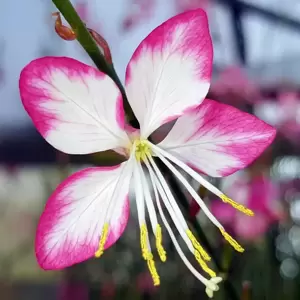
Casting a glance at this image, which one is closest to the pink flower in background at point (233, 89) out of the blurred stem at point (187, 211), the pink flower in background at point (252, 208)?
the pink flower in background at point (252, 208)

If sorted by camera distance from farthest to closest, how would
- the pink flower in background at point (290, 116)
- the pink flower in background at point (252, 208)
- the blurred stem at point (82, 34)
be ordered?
the pink flower in background at point (290, 116)
the pink flower in background at point (252, 208)
the blurred stem at point (82, 34)

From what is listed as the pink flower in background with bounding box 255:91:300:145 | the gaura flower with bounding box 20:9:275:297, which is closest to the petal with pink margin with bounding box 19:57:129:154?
the gaura flower with bounding box 20:9:275:297

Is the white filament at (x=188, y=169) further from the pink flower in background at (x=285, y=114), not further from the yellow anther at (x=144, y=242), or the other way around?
the pink flower in background at (x=285, y=114)

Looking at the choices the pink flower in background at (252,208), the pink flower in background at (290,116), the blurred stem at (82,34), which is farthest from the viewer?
the pink flower in background at (290,116)

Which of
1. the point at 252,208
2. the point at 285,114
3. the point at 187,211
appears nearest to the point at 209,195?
the point at 252,208

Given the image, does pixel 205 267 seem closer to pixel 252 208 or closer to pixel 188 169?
pixel 188 169
